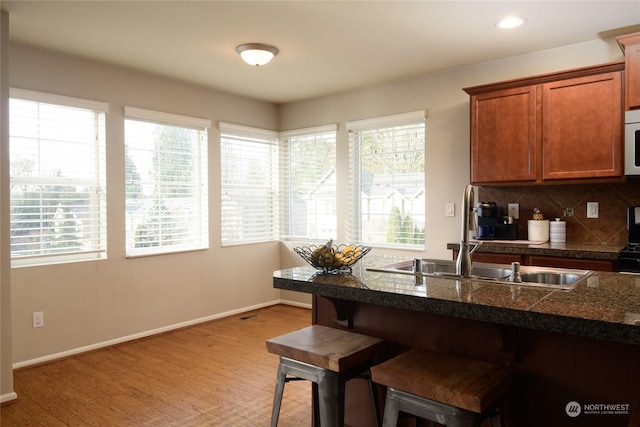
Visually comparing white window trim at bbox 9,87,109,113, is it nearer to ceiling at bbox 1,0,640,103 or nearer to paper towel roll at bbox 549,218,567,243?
ceiling at bbox 1,0,640,103

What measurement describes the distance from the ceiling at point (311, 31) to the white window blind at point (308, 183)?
1160mm

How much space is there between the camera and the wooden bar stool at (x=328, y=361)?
176 cm

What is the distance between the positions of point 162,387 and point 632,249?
335 cm

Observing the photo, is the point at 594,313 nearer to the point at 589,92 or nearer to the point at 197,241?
the point at 589,92

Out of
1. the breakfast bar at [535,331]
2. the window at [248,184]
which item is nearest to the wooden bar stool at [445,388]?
the breakfast bar at [535,331]

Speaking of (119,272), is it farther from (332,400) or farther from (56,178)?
(332,400)

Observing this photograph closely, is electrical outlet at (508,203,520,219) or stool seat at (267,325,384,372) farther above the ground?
electrical outlet at (508,203,520,219)

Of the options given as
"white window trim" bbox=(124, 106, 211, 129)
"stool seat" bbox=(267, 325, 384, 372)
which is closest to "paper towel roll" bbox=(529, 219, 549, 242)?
"stool seat" bbox=(267, 325, 384, 372)

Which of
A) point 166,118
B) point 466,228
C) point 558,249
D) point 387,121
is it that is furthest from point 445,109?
point 166,118

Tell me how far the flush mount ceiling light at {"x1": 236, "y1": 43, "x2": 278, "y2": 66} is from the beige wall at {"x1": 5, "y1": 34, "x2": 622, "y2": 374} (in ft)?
4.15

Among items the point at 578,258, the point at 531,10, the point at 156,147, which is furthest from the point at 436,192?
the point at 156,147

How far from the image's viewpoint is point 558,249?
3.09 meters

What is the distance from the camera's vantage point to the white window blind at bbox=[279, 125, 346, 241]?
519 centimetres

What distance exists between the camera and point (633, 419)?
1.17 metres
